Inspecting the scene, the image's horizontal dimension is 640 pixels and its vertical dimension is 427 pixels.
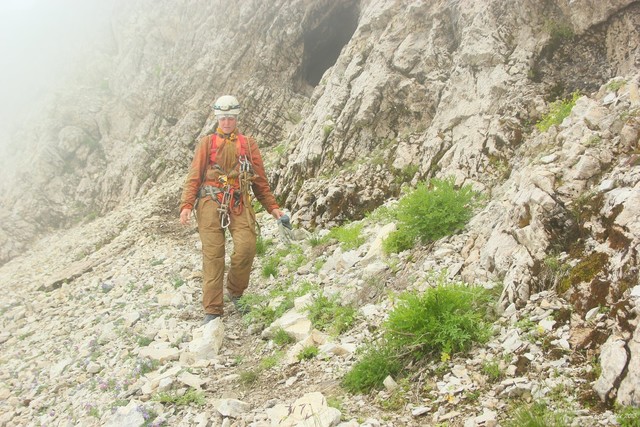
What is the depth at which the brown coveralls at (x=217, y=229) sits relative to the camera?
24.7 ft

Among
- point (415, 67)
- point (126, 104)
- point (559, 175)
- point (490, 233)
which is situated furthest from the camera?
point (126, 104)

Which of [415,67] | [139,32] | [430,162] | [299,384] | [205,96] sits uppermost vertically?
[139,32]

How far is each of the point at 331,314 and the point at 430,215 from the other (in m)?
2.11

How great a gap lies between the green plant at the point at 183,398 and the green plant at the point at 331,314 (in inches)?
71.2

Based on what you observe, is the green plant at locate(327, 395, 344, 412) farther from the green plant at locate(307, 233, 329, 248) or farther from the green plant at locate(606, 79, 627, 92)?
the green plant at locate(606, 79, 627, 92)

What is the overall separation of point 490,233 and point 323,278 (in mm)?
2998

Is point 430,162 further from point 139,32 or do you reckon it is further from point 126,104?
point 139,32

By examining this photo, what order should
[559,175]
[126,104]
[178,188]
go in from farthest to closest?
[126,104]
[178,188]
[559,175]

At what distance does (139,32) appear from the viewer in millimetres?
25688

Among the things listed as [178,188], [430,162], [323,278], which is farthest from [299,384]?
[178,188]

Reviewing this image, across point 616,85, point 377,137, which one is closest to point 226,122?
point 377,137

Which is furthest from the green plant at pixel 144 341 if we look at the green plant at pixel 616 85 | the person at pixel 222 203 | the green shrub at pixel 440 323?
the green plant at pixel 616 85

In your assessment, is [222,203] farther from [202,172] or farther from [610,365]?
[610,365]

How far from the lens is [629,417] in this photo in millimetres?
2873
